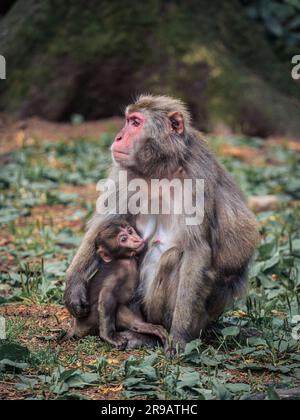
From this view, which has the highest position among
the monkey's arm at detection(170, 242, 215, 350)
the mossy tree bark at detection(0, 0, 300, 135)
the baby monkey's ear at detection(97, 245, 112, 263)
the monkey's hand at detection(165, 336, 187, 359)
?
the mossy tree bark at detection(0, 0, 300, 135)

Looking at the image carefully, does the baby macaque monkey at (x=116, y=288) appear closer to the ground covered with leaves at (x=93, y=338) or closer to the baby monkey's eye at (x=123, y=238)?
the baby monkey's eye at (x=123, y=238)

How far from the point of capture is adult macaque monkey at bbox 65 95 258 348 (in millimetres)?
5203

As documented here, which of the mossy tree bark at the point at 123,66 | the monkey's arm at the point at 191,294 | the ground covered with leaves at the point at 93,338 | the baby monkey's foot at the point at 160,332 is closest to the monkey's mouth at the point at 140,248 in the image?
the monkey's arm at the point at 191,294

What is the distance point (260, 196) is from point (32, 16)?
13.9 feet

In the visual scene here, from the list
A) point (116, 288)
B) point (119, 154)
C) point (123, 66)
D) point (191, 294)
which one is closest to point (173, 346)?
point (191, 294)

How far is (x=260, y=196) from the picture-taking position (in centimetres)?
893

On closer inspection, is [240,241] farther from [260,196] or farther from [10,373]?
[260,196]

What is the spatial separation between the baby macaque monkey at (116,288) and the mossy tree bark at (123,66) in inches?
247

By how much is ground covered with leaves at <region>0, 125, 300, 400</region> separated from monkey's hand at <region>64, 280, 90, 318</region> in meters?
0.17

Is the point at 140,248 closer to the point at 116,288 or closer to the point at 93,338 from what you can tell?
the point at 116,288

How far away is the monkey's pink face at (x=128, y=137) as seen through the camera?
210 inches

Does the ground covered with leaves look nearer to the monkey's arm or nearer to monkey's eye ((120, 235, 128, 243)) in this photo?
the monkey's arm

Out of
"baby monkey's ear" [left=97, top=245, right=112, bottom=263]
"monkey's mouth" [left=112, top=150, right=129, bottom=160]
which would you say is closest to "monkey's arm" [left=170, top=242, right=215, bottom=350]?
"baby monkey's ear" [left=97, top=245, right=112, bottom=263]

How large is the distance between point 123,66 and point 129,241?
6667mm
